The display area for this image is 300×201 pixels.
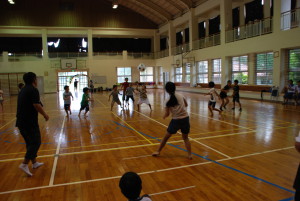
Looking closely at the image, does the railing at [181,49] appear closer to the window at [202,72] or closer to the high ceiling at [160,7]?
the window at [202,72]

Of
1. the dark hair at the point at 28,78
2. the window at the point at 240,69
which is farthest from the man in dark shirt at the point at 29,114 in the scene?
the window at the point at 240,69

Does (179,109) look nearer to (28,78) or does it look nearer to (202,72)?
(28,78)

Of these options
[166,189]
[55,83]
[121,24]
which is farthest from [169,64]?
[166,189]

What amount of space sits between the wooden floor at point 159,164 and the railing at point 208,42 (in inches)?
542

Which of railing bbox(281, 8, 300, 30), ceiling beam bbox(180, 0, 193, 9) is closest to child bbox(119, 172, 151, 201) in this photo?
railing bbox(281, 8, 300, 30)

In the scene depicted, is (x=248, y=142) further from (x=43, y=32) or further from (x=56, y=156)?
(x=43, y=32)

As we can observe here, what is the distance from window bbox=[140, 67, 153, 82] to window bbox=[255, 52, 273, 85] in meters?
18.8

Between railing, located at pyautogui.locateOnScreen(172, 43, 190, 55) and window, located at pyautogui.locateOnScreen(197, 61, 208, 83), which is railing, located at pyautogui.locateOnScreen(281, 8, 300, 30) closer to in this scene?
window, located at pyautogui.locateOnScreen(197, 61, 208, 83)

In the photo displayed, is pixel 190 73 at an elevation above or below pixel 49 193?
above

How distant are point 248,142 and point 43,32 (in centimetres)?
2848

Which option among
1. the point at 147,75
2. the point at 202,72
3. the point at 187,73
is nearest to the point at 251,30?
the point at 202,72

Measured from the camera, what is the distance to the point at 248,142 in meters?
5.91

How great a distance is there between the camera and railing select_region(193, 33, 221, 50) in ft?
67.3

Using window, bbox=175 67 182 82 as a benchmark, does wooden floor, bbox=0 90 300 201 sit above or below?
below
